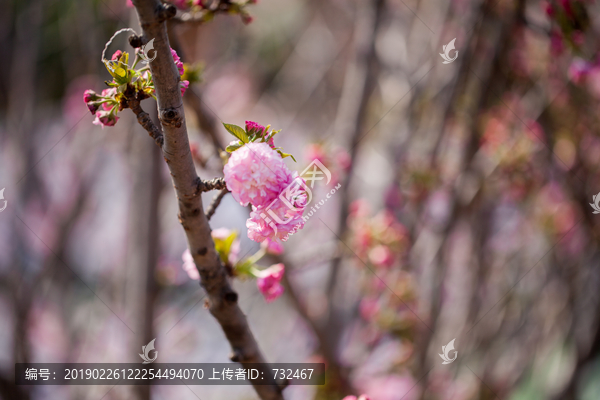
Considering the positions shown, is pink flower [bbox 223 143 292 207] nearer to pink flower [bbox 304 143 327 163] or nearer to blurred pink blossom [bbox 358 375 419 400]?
pink flower [bbox 304 143 327 163]

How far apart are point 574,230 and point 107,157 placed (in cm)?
309

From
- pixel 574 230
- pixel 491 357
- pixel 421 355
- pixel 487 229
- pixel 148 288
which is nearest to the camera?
pixel 148 288

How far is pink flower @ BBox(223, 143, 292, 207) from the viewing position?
46cm

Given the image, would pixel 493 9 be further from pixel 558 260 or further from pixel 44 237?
pixel 44 237

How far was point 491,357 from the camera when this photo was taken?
7.13ft

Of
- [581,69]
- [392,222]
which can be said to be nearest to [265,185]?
[392,222]

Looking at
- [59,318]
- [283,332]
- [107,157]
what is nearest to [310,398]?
[283,332]

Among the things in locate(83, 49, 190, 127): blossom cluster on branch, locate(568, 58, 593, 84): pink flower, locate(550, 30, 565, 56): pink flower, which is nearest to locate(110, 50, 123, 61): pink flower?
locate(83, 49, 190, 127): blossom cluster on branch

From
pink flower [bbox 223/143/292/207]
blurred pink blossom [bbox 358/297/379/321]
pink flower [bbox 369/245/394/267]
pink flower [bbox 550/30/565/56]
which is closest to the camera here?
pink flower [bbox 223/143/292/207]

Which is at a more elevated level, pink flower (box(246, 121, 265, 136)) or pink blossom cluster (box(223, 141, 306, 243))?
pink flower (box(246, 121, 265, 136))

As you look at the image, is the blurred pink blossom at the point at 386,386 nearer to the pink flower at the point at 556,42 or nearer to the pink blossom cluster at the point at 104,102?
the pink flower at the point at 556,42

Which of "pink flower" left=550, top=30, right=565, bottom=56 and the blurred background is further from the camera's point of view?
the blurred background

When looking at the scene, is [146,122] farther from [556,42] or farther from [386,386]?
[386,386]

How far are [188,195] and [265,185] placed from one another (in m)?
0.14
